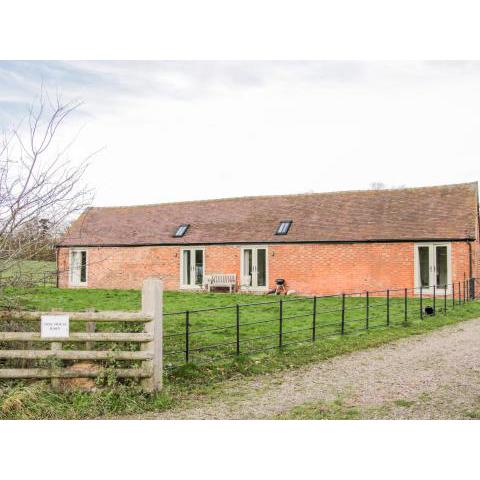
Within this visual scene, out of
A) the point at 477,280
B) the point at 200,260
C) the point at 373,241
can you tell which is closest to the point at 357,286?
the point at 373,241

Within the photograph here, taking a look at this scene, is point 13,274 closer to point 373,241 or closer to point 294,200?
point 373,241

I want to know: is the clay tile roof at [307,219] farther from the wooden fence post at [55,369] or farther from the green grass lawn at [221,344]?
the wooden fence post at [55,369]

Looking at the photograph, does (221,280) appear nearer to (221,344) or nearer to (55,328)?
(221,344)

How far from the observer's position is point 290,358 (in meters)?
9.39

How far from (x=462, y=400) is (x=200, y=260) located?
20.0 m

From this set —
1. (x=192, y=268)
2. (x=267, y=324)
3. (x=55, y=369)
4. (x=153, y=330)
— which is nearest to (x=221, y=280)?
(x=192, y=268)

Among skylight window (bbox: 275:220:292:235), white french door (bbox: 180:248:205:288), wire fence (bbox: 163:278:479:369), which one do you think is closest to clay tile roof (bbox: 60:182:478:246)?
skylight window (bbox: 275:220:292:235)

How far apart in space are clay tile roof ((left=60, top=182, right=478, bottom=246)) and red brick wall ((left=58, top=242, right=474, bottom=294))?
0.42m

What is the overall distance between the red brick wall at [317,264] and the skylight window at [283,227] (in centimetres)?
66

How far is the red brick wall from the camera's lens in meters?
22.1

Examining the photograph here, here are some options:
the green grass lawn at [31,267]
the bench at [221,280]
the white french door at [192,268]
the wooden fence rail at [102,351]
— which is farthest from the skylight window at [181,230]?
the wooden fence rail at [102,351]

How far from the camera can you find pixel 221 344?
30.0ft

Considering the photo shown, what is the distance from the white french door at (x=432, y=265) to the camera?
845 inches

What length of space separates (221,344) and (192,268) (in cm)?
1710
